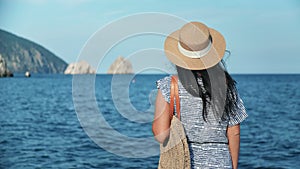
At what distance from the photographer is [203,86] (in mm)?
2643

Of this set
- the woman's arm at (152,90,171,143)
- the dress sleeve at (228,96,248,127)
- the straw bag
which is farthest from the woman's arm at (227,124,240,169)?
the woman's arm at (152,90,171,143)

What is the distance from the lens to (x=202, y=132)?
2689 millimetres

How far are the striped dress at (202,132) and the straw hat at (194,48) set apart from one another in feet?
0.48

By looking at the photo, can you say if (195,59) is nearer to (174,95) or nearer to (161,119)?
(174,95)

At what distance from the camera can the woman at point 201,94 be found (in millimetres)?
2617

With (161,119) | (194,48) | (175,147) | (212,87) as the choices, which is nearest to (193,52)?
(194,48)

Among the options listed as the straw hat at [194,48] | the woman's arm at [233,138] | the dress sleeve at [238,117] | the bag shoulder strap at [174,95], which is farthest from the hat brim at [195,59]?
the woman's arm at [233,138]

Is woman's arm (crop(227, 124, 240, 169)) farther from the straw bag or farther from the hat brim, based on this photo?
the hat brim

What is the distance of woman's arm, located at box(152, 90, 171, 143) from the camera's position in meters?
2.61

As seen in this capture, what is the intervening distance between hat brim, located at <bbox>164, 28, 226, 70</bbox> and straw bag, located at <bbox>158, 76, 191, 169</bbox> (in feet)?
0.40

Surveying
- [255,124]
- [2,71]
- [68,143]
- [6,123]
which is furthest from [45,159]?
[2,71]

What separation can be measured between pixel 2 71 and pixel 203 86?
Result: 128 m

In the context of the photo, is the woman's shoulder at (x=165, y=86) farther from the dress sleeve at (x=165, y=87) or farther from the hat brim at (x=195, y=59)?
the hat brim at (x=195, y=59)

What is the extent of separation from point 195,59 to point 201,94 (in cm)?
22
